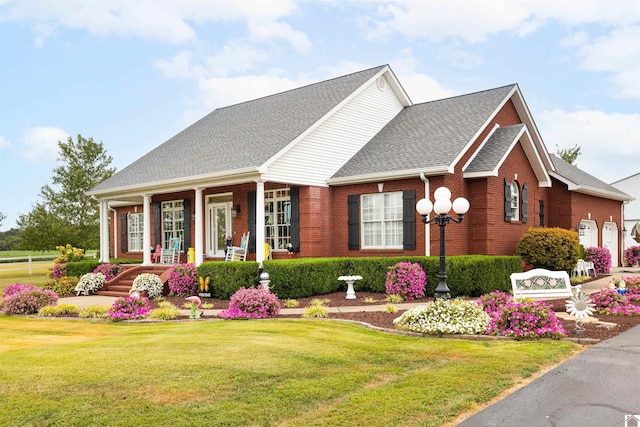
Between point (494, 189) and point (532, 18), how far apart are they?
5.05 meters

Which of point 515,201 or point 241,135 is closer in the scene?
point 515,201

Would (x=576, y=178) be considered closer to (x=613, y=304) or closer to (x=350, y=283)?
(x=350, y=283)

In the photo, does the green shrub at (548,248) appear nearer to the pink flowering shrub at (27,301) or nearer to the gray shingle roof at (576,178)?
the gray shingle roof at (576,178)

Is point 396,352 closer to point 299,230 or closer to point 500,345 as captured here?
point 500,345

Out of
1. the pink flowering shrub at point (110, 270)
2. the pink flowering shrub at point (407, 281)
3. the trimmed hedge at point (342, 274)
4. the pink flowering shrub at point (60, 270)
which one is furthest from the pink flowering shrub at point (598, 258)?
the pink flowering shrub at point (60, 270)

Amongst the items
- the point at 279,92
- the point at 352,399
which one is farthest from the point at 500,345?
the point at 279,92

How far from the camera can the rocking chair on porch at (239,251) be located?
19.1 meters

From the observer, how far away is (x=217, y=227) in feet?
69.7

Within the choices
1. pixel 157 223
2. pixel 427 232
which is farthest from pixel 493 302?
pixel 157 223

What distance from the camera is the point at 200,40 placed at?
1789cm

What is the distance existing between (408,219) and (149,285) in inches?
324

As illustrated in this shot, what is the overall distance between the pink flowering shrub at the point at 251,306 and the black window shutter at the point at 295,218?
21.4 ft

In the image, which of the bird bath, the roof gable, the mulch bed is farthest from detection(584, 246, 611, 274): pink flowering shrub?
the bird bath

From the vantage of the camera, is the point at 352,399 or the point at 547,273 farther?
the point at 547,273
